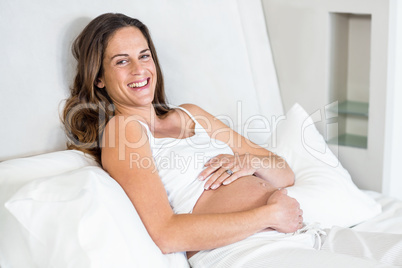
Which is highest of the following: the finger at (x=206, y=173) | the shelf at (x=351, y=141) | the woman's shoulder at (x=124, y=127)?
the woman's shoulder at (x=124, y=127)

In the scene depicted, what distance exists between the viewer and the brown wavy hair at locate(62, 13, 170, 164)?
1672 millimetres

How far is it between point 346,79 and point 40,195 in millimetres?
1793

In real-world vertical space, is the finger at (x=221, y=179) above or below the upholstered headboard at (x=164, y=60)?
below

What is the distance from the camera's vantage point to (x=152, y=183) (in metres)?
1.46

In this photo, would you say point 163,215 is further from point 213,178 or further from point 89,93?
point 89,93

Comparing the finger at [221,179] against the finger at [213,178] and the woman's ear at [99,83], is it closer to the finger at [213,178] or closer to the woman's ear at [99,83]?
the finger at [213,178]

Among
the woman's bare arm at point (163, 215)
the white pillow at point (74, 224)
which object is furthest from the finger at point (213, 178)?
the white pillow at point (74, 224)

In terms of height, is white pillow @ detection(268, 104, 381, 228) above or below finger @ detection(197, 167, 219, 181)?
below

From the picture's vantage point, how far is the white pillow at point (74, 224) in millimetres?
1204

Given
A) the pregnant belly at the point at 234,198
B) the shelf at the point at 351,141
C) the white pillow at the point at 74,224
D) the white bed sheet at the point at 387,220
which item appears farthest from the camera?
the shelf at the point at 351,141

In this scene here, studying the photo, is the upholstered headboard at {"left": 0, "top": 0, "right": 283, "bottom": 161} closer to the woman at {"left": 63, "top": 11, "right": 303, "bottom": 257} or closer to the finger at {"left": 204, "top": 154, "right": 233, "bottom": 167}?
the woman at {"left": 63, "top": 11, "right": 303, "bottom": 257}

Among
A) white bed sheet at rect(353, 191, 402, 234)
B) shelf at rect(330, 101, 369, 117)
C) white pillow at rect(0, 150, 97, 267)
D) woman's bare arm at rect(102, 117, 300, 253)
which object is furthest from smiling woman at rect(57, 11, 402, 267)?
shelf at rect(330, 101, 369, 117)

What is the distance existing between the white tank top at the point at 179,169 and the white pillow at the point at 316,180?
365 millimetres

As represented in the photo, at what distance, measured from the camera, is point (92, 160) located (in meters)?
1.61
